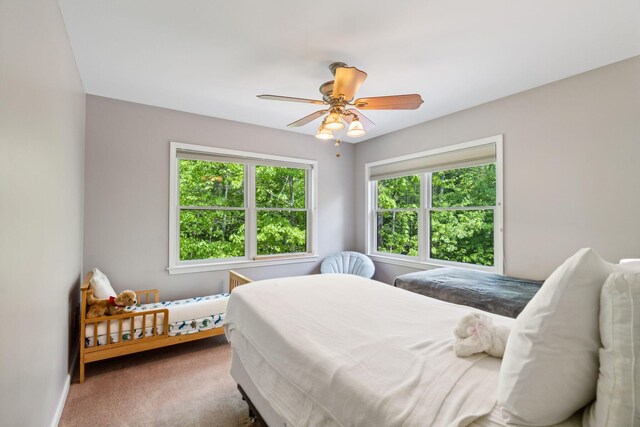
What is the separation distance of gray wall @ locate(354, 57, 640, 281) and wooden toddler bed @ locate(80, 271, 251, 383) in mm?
2899

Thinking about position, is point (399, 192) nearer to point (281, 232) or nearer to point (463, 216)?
point (463, 216)

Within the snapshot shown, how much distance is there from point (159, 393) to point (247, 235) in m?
2.11

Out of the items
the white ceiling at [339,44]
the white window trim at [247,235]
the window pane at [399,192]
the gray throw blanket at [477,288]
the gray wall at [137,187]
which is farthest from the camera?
the window pane at [399,192]

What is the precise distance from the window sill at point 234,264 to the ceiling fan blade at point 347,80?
2506 mm

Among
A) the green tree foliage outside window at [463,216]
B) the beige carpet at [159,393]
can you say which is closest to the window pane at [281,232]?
the beige carpet at [159,393]

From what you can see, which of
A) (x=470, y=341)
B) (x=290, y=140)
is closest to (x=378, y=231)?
(x=290, y=140)

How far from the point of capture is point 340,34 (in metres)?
2.08

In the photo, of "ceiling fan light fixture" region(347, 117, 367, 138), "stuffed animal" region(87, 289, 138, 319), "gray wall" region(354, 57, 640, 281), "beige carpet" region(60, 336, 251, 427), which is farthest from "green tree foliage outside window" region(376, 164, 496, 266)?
"stuffed animal" region(87, 289, 138, 319)

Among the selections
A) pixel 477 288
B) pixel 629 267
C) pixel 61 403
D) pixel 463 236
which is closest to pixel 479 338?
pixel 629 267

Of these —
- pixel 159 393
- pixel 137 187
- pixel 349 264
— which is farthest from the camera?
pixel 349 264

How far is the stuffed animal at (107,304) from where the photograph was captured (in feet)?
8.33

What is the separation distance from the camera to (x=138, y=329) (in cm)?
272

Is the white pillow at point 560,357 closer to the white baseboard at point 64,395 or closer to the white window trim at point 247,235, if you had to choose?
the white baseboard at point 64,395

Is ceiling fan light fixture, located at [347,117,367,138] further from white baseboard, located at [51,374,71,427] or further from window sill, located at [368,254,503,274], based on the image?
→ white baseboard, located at [51,374,71,427]
